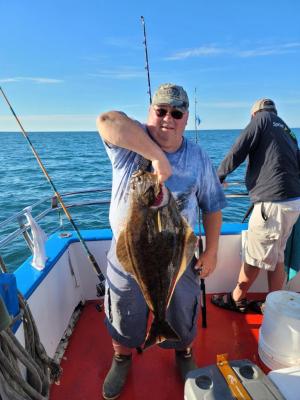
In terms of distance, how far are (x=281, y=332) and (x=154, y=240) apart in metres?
1.39

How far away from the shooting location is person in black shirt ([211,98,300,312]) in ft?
9.86

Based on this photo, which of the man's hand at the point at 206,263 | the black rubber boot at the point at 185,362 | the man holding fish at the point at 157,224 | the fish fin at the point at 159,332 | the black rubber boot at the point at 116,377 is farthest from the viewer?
the black rubber boot at the point at 185,362

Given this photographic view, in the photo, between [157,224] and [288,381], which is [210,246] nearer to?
[157,224]

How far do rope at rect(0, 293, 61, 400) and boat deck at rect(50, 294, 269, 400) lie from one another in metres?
0.73

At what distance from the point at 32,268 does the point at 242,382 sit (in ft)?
6.37

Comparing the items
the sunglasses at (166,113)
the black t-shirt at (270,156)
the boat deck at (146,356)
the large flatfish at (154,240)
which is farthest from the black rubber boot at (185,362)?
the sunglasses at (166,113)

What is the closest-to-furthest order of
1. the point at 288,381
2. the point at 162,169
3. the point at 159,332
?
the point at 162,169, the point at 288,381, the point at 159,332

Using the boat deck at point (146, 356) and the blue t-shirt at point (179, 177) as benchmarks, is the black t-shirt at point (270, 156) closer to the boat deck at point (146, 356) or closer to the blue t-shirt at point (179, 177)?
the blue t-shirt at point (179, 177)

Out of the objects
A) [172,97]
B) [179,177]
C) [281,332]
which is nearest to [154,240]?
[179,177]

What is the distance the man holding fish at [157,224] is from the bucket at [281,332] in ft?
1.91

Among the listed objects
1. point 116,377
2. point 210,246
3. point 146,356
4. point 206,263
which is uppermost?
point 210,246

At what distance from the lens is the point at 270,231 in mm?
3088

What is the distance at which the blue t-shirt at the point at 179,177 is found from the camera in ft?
6.70

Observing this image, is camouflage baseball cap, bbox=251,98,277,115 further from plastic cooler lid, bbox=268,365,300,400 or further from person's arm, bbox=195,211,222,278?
plastic cooler lid, bbox=268,365,300,400
